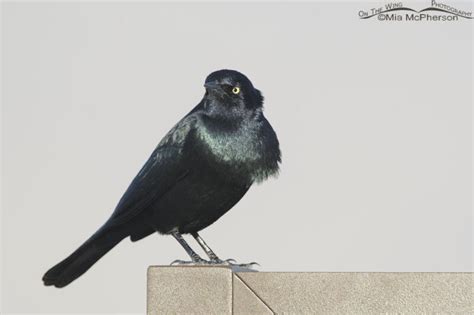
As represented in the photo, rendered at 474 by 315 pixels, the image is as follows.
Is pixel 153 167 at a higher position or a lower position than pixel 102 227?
higher

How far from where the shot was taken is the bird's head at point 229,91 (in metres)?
6.80

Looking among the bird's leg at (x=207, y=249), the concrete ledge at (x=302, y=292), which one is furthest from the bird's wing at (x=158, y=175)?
the concrete ledge at (x=302, y=292)

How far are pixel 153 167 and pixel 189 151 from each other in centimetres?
37

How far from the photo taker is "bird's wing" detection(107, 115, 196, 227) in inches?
271

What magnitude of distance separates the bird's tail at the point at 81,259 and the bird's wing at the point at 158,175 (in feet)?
0.50

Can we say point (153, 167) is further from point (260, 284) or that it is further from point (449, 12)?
point (449, 12)

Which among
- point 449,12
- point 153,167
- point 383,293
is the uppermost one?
point 449,12

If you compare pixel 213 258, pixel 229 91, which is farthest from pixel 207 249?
pixel 229 91

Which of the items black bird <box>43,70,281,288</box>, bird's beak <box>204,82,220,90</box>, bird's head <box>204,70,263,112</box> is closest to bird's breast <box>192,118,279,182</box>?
black bird <box>43,70,281,288</box>

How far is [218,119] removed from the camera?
6.84m

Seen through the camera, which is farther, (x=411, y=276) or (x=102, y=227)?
(x=102, y=227)

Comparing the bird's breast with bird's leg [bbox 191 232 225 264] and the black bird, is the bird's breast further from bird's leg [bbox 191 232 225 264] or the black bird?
bird's leg [bbox 191 232 225 264]

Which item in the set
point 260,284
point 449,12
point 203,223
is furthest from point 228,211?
point 449,12

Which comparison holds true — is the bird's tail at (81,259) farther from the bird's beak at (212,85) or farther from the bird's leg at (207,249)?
the bird's beak at (212,85)
